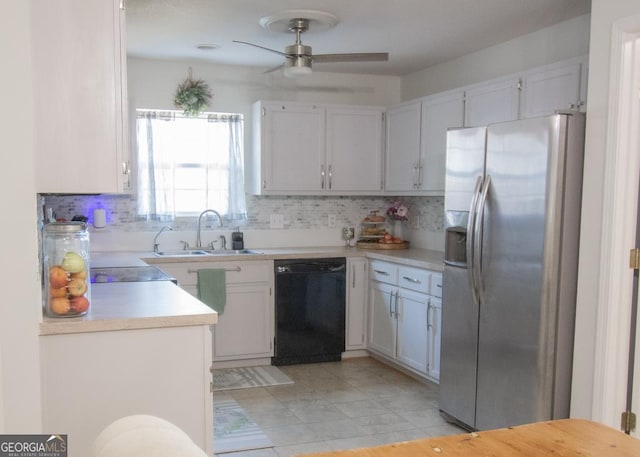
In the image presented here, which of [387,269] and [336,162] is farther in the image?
[336,162]

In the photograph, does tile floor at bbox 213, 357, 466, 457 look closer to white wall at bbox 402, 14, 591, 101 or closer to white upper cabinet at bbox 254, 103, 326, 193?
white upper cabinet at bbox 254, 103, 326, 193

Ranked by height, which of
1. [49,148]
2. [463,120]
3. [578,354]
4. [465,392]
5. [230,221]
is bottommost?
[465,392]

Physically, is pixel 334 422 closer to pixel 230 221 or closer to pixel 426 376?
pixel 426 376

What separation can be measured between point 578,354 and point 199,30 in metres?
3.09

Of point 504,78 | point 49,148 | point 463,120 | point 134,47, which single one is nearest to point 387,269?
point 463,120

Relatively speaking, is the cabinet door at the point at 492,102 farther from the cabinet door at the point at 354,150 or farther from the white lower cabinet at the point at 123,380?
the white lower cabinet at the point at 123,380

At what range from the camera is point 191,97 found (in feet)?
→ 16.4

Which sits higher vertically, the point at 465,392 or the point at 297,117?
the point at 297,117

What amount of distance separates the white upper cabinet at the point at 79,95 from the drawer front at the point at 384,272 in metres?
2.72

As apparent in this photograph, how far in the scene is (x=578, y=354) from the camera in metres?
2.94

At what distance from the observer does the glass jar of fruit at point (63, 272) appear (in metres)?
2.17

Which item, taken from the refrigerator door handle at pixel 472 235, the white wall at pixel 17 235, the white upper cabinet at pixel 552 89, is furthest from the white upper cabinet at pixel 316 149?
the white wall at pixel 17 235

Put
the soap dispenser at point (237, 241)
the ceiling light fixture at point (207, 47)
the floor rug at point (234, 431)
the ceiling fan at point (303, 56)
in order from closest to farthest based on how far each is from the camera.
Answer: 1. the floor rug at point (234, 431)
2. the ceiling fan at point (303, 56)
3. the ceiling light fixture at point (207, 47)
4. the soap dispenser at point (237, 241)

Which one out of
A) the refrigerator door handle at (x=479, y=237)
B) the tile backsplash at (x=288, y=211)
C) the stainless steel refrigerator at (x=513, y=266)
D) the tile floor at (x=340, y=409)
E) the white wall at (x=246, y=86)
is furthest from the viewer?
the white wall at (x=246, y=86)
